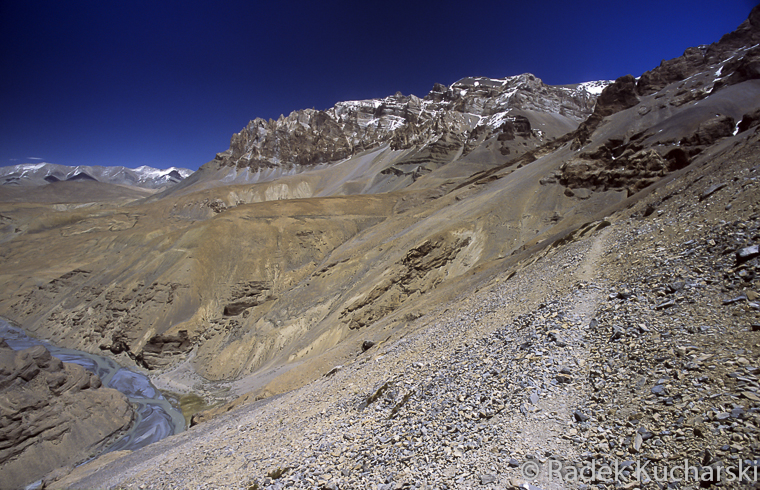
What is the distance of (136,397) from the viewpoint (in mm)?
26109

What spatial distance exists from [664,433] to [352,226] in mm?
47030

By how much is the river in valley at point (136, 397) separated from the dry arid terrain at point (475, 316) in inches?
52.2

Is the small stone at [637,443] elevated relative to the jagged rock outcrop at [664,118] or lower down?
lower down

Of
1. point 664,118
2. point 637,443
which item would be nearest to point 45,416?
point 637,443

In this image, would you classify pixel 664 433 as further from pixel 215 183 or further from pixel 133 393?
pixel 215 183

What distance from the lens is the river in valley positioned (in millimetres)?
21203

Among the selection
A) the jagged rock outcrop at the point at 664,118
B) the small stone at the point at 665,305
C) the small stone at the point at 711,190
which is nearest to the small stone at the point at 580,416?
the small stone at the point at 665,305

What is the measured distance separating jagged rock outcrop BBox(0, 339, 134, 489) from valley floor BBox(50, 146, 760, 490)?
11.9m

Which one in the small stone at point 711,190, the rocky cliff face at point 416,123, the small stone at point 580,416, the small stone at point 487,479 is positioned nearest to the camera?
the small stone at point 487,479

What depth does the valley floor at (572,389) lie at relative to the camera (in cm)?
415

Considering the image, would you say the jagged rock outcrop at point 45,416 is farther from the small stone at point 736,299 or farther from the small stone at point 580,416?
the small stone at point 736,299

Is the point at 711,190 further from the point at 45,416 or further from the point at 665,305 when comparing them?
the point at 45,416

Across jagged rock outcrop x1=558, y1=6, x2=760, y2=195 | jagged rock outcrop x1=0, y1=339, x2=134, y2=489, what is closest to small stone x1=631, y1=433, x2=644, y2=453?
jagged rock outcrop x1=0, y1=339, x2=134, y2=489

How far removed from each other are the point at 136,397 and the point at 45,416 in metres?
7.69
